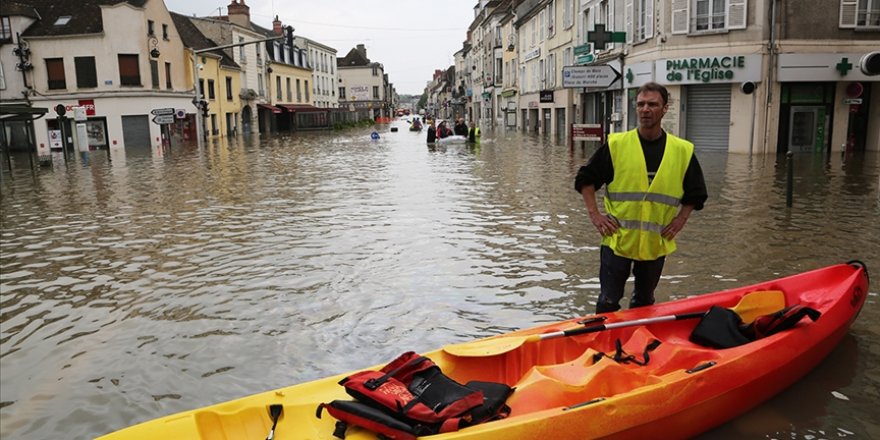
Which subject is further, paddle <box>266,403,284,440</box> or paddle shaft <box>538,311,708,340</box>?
paddle shaft <box>538,311,708,340</box>

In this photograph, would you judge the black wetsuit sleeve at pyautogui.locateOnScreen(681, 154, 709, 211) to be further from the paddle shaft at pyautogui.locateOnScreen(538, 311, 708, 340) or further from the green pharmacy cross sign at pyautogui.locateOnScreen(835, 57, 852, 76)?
the green pharmacy cross sign at pyautogui.locateOnScreen(835, 57, 852, 76)

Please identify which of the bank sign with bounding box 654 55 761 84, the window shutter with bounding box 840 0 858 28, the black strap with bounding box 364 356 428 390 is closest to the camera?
the black strap with bounding box 364 356 428 390

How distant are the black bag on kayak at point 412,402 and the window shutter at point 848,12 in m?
22.4

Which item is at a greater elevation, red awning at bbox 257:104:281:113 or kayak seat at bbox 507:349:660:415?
red awning at bbox 257:104:281:113

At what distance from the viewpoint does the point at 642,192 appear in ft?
15.9

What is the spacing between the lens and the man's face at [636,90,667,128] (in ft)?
15.3

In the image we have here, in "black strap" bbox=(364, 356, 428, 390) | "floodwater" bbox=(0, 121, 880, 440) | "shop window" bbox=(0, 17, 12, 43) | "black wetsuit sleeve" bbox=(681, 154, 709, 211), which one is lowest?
"floodwater" bbox=(0, 121, 880, 440)

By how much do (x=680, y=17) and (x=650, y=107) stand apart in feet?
66.2

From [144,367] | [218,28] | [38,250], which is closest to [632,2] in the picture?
[38,250]

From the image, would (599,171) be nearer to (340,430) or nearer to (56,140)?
(340,430)

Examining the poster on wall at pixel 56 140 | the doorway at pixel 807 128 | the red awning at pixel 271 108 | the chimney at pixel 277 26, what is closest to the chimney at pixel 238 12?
the red awning at pixel 271 108

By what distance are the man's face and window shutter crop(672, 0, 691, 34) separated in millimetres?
19943

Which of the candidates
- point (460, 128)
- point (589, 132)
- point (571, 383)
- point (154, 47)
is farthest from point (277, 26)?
point (571, 383)

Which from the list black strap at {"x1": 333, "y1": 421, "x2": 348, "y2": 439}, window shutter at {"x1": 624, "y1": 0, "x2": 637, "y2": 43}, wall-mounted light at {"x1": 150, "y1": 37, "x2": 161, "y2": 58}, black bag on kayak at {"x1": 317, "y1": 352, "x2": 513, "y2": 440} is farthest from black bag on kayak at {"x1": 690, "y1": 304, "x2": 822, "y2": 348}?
wall-mounted light at {"x1": 150, "y1": 37, "x2": 161, "y2": 58}
